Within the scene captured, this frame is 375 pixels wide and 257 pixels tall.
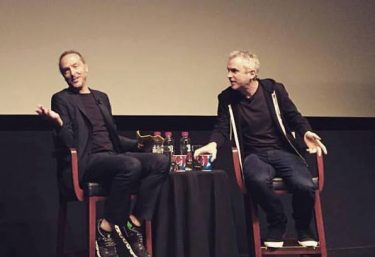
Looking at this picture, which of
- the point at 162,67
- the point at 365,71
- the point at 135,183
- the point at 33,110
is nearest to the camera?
the point at 135,183

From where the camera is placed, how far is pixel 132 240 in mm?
2580

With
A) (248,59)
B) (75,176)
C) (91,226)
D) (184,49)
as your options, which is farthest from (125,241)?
(184,49)

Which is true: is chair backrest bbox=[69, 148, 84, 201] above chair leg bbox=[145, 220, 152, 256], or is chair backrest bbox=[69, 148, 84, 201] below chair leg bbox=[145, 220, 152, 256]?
above

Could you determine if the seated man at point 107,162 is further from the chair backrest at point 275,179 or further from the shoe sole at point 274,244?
the shoe sole at point 274,244

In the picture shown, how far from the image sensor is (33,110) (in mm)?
3111

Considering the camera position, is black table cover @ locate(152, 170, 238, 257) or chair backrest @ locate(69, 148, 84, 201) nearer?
chair backrest @ locate(69, 148, 84, 201)

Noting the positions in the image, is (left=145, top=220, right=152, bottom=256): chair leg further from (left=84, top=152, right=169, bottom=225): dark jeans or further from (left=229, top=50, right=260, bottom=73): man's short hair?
(left=229, top=50, right=260, bottom=73): man's short hair

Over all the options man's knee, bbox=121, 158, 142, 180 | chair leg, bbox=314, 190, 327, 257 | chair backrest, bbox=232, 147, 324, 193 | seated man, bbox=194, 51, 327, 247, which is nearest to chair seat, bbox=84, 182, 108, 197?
man's knee, bbox=121, 158, 142, 180

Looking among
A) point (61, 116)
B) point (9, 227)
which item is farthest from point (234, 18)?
point (9, 227)

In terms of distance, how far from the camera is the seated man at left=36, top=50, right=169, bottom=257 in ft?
8.23

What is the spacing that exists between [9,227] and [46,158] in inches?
17.9

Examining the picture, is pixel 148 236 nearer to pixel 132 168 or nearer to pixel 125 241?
pixel 125 241

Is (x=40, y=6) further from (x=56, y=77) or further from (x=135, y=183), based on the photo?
(x=135, y=183)

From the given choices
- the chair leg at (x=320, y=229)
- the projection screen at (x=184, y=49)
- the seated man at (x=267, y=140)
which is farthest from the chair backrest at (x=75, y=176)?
the chair leg at (x=320, y=229)
